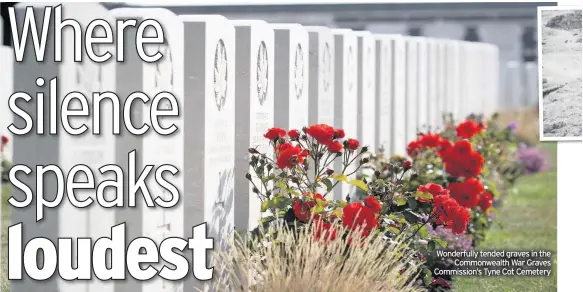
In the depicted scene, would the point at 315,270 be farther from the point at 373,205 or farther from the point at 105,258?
the point at 105,258

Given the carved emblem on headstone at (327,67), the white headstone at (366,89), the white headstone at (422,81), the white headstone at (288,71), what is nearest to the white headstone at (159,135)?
the white headstone at (288,71)

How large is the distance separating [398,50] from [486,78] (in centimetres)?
683

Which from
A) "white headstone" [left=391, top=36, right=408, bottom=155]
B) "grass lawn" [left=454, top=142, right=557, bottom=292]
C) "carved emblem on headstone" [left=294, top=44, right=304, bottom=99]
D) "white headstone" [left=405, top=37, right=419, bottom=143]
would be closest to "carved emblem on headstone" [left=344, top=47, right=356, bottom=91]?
"carved emblem on headstone" [left=294, top=44, right=304, bottom=99]

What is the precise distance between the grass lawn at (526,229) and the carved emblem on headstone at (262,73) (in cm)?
151

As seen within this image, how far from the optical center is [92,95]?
12.8ft

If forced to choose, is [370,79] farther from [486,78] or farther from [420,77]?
[486,78]

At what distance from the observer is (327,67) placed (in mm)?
6617

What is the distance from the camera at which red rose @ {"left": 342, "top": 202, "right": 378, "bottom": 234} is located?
414 cm

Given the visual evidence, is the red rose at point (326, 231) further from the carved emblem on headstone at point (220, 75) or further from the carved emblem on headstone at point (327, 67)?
the carved emblem on headstone at point (327, 67)

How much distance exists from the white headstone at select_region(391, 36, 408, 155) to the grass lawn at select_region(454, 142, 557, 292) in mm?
1141

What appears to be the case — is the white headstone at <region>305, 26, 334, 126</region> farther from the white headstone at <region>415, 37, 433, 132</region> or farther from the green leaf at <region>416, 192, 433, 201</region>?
the white headstone at <region>415, 37, 433, 132</region>

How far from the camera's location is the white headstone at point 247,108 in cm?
505

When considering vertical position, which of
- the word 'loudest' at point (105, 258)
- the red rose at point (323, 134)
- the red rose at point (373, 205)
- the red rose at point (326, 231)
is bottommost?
the word 'loudest' at point (105, 258)

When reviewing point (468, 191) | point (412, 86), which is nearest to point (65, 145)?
point (468, 191)
